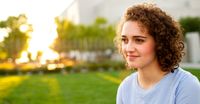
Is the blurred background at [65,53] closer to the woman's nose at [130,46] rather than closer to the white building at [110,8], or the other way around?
the white building at [110,8]

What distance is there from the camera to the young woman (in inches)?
73.5

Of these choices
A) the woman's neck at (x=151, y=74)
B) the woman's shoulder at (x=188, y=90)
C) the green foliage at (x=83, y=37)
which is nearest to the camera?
the woman's shoulder at (x=188, y=90)

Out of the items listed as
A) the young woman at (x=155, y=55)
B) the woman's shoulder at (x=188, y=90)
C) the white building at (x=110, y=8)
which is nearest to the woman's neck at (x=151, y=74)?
the young woman at (x=155, y=55)

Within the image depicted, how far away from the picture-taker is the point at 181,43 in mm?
1985

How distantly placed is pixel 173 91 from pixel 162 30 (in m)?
0.26

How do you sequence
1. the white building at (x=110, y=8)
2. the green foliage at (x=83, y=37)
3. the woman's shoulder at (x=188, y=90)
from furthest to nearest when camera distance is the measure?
1. the white building at (x=110, y=8)
2. the green foliage at (x=83, y=37)
3. the woman's shoulder at (x=188, y=90)

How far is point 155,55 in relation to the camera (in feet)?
6.41

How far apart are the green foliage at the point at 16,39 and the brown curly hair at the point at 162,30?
20.7m

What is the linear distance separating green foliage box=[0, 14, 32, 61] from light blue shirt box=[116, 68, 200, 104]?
20.7 metres

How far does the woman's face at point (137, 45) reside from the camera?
1.88 m

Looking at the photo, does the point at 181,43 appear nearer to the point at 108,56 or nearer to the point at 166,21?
the point at 166,21

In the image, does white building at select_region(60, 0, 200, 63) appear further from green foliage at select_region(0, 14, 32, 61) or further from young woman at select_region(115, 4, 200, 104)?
young woman at select_region(115, 4, 200, 104)

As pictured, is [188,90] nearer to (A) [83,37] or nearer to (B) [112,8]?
(A) [83,37]

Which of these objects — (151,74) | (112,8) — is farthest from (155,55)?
(112,8)
